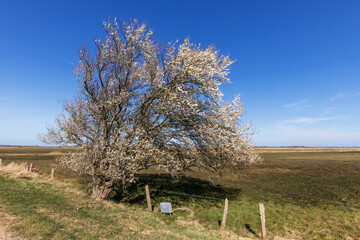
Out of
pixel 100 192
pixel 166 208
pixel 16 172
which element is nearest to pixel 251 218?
pixel 166 208

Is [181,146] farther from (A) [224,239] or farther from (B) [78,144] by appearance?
(B) [78,144]

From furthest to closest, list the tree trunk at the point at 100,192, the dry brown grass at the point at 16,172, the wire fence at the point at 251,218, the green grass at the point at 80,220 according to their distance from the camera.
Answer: the dry brown grass at the point at 16,172, the tree trunk at the point at 100,192, the wire fence at the point at 251,218, the green grass at the point at 80,220

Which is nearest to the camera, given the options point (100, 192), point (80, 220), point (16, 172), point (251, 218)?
point (80, 220)

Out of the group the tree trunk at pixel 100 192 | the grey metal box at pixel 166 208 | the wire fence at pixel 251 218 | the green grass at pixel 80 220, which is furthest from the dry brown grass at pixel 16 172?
the grey metal box at pixel 166 208

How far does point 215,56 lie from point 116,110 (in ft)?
27.4

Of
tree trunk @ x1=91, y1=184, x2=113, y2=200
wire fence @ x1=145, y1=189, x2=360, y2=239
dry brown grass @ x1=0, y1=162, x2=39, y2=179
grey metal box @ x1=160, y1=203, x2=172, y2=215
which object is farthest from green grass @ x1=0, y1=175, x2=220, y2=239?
dry brown grass @ x1=0, y1=162, x2=39, y2=179

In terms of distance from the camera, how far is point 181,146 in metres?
15.1

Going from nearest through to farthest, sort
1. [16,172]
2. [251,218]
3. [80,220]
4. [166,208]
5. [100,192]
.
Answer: [80,220] < [166,208] < [251,218] < [100,192] < [16,172]

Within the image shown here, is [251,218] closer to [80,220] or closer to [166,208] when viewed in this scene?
[166,208]

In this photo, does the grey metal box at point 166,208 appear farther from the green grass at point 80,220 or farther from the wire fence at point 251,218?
the wire fence at point 251,218

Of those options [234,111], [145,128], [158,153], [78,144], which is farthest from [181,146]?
[78,144]

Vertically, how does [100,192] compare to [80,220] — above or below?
above

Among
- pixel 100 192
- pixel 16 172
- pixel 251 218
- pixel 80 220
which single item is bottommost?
pixel 251 218

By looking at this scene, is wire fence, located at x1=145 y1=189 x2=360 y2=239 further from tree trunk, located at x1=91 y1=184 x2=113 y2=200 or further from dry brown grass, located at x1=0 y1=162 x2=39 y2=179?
dry brown grass, located at x1=0 y1=162 x2=39 y2=179
